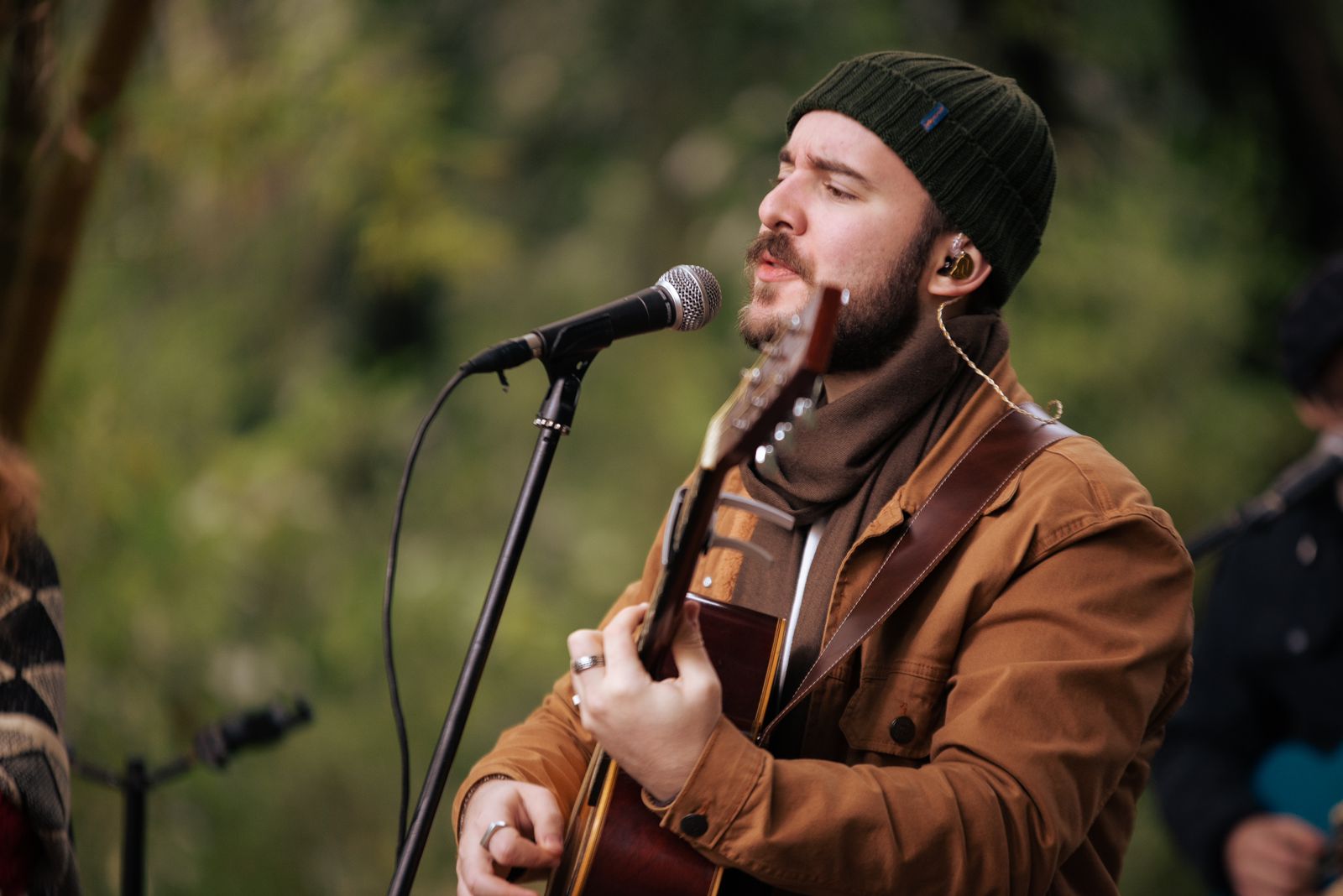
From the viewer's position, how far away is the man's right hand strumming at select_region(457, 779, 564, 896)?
5.42ft

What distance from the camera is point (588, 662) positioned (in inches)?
61.8

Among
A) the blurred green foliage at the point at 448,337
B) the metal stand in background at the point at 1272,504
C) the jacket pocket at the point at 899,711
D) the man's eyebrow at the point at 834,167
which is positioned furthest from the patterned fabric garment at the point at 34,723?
the metal stand in background at the point at 1272,504

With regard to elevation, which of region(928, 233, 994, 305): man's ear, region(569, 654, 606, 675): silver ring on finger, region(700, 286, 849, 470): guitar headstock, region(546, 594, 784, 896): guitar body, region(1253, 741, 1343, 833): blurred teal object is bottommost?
region(1253, 741, 1343, 833): blurred teal object

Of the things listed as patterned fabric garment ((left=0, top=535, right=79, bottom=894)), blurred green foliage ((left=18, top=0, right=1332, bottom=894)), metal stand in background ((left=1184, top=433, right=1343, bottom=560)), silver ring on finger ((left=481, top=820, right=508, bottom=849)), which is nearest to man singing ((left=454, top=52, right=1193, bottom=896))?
silver ring on finger ((left=481, top=820, right=508, bottom=849))

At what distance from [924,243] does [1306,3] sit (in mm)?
Result: 3751

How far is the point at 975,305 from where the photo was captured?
6.66 feet

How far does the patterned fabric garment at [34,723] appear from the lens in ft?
5.81

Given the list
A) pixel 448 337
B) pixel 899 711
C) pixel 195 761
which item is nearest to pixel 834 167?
pixel 899 711

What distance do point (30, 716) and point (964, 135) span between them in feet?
5.13

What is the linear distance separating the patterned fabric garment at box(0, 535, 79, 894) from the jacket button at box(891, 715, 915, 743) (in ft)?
3.79

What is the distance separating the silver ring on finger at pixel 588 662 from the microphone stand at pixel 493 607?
0.36 ft

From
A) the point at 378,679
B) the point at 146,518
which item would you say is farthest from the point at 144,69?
the point at 378,679

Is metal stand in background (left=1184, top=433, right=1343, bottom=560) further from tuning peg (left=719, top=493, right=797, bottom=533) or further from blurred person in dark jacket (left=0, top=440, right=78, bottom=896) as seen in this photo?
blurred person in dark jacket (left=0, top=440, right=78, bottom=896)

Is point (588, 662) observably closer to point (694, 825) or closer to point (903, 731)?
point (694, 825)
